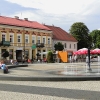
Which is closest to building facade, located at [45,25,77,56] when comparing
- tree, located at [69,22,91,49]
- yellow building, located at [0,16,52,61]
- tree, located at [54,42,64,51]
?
tree, located at [54,42,64,51]

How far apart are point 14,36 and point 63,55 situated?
1188 cm

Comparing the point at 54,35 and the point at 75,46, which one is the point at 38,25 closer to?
the point at 54,35

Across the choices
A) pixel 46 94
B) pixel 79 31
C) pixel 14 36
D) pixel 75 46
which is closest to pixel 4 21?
pixel 14 36

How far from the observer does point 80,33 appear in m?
91.8

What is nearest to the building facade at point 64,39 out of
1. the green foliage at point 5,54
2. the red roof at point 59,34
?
the red roof at point 59,34

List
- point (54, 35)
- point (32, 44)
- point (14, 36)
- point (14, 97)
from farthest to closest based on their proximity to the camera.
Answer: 1. point (54, 35)
2. point (32, 44)
3. point (14, 36)
4. point (14, 97)

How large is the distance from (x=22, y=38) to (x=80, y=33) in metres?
33.3

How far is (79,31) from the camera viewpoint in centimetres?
9138

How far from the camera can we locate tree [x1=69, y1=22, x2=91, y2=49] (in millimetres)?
90375

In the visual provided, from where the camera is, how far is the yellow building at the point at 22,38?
195 feet

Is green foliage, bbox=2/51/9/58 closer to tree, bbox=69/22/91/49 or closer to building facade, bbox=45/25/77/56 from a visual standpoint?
building facade, bbox=45/25/77/56

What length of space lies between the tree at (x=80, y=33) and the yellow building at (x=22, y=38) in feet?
73.9

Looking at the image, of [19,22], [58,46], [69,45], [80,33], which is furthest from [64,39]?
[19,22]

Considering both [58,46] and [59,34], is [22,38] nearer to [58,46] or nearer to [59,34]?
[58,46]
